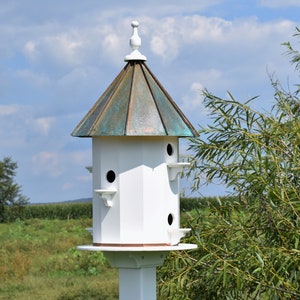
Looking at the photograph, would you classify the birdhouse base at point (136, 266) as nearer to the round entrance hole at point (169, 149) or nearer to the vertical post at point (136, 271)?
the vertical post at point (136, 271)

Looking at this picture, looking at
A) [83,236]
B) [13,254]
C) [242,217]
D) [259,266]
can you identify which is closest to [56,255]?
[13,254]

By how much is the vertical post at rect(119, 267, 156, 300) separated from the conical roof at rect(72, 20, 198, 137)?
0.74 metres

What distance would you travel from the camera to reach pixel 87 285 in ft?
42.0

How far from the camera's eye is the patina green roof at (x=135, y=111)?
432 cm

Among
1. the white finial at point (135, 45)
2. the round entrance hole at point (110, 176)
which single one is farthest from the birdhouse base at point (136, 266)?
the white finial at point (135, 45)

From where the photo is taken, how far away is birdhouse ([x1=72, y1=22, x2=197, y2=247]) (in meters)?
4.37

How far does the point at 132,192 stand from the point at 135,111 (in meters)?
0.42

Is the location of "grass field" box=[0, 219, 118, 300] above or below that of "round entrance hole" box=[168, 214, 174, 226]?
below

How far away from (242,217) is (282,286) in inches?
44.9

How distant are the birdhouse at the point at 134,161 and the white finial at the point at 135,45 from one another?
78 mm

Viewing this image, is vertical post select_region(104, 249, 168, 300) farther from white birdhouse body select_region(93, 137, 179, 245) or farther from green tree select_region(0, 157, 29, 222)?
green tree select_region(0, 157, 29, 222)

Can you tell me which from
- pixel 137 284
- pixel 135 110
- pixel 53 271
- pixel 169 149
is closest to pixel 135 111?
pixel 135 110

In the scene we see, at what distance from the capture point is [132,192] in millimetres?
4391

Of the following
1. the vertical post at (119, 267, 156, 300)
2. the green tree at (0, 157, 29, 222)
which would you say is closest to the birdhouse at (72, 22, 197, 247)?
the vertical post at (119, 267, 156, 300)
